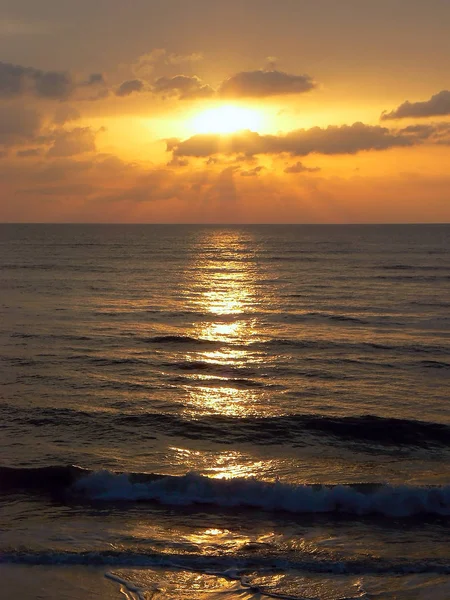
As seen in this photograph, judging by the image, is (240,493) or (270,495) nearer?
(270,495)

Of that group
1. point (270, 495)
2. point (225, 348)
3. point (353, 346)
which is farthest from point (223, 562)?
point (353, 346)

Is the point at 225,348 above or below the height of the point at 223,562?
above

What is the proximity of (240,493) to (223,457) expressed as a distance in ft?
7.12

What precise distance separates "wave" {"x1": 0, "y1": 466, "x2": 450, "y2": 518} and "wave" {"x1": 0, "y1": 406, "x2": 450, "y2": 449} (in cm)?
305

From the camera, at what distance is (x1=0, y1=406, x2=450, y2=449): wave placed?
17391 mm

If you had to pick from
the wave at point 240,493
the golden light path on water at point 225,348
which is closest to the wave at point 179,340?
the golden light path on water at point 225,348

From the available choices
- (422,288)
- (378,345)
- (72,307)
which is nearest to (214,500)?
(378,345)

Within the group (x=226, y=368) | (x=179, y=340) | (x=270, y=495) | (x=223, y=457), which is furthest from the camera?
(x=179, y=340)

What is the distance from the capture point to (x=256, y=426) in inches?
716

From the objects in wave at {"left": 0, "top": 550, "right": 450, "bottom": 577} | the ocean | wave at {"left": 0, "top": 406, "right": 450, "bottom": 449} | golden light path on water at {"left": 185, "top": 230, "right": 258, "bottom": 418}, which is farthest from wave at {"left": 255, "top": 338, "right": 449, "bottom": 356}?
wave at {"left": 0, "top": 550, "right": 450, "bottom": 577}

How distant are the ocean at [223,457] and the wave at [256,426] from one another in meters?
0.06

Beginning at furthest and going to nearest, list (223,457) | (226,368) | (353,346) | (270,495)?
(353,346) → (226,368) → (223,457) → (270,495)

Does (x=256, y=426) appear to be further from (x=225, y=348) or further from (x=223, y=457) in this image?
(x=225, y=348)

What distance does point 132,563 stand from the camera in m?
10.9
